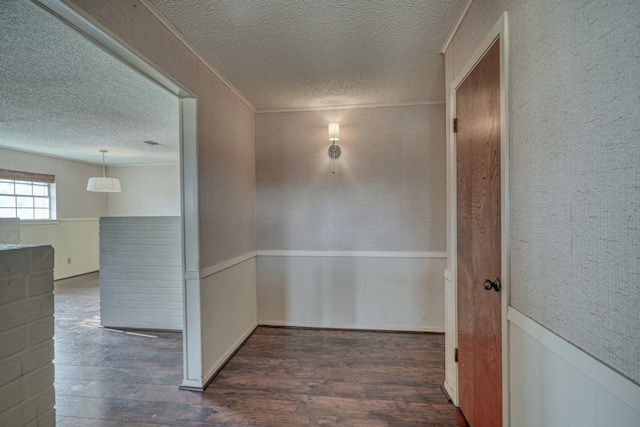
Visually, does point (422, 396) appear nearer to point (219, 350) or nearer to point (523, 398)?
point (523, 398)

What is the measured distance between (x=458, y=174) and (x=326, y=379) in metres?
1.79

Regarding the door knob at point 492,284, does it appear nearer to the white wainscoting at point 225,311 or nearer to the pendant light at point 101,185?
the white wainscoting at point 225,311

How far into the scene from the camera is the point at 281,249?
10.4 ft

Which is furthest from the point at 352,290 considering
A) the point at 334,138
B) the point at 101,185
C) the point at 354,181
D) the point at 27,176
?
the point at 27,176

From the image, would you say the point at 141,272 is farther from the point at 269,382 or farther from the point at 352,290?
the point at 352,290

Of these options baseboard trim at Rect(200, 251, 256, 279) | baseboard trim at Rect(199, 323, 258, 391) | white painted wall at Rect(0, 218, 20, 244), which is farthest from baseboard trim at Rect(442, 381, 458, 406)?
white painted wall at Rect(0, 218, 20, 244)

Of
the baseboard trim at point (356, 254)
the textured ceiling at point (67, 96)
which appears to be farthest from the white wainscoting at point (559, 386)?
the textured ceiling at point (67, 96)

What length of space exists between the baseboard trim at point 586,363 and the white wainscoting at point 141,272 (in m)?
3.25

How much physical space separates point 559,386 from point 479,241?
2.37ft

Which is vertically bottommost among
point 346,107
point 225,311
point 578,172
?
point 225,311

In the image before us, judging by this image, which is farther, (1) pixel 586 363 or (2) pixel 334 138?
(2) pixel 334 138

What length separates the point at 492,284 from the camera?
132 cm

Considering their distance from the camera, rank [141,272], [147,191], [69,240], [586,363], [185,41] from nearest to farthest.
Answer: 1. [586,363]
2. [185,41]
3. [141,272]
4. [69,240]
5. [147,191]

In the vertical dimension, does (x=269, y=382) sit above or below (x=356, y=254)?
below
